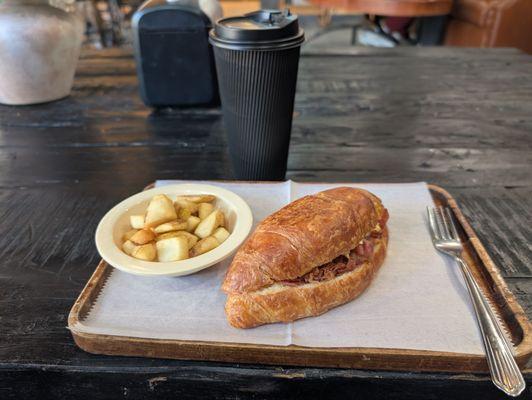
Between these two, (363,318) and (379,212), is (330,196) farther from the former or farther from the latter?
(363,318)

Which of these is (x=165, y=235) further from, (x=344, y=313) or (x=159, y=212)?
(x=344, y=313)

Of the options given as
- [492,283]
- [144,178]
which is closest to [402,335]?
[492,283]

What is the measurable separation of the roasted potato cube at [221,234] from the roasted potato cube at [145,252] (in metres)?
0.13

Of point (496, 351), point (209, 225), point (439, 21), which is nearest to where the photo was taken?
point (496, 351)

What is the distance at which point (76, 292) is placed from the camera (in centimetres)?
81

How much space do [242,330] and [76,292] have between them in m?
0.37

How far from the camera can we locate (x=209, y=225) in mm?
868

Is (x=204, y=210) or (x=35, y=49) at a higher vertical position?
(x=35, y=49)

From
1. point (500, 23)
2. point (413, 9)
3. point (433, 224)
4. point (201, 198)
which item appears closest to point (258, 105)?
point (201, 198)

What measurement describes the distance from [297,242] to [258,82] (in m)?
0.47

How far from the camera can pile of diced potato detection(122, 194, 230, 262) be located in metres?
0.80

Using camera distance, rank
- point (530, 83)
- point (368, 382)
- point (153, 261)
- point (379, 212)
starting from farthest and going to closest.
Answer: point (530, 83)
point (379, 212)
point (153, 261)
point (368, 382)

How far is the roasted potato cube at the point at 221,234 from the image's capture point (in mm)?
845

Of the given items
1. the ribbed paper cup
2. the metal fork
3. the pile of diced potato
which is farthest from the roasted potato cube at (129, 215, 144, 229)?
the metal fork
